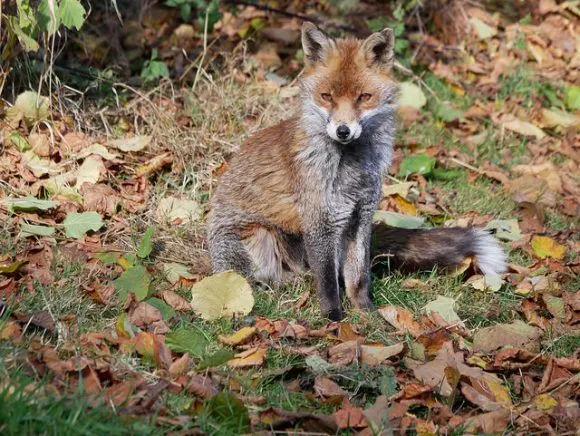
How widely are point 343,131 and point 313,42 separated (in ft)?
2.57

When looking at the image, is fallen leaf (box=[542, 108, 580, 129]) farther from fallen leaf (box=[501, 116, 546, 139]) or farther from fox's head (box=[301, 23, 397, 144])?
fox's head (box=[301, 23, 397, 144])

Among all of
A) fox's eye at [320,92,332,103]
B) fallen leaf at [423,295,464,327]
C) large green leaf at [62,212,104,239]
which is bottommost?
fallen leaf at [423,295,464,327]

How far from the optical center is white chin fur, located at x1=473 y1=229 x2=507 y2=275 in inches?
239

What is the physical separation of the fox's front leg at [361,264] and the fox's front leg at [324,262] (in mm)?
208

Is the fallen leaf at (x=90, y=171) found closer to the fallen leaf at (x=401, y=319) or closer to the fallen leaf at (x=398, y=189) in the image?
the fallen leaf at (x=398, y=189)

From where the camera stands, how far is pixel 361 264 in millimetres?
5809

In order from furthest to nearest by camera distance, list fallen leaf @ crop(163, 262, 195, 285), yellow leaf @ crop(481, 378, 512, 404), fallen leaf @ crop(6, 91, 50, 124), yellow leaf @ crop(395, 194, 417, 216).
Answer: yellow leaf @ crop(395, 194, 417, 216) → fallen leaf @ crop(6, 91, 50, 124) → fallen leaf @ crop(163, 262, 195, 285) → yellow leaf @ crop(481, 378, 512, 404)

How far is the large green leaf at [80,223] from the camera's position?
5953mm

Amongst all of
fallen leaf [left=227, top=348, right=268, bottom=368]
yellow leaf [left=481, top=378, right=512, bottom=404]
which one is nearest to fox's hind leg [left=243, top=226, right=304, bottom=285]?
fallen leaf [left=227, top=348, right=268, bottom=368]

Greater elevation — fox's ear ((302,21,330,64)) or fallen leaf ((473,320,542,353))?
fox's ear ((302,21,330,64))

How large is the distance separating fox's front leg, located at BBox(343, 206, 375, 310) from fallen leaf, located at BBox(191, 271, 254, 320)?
0.93 metres

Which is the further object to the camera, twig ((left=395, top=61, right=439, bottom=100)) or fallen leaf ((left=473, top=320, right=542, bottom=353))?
twig ((left=395, top=61, right=439, bottom=100))

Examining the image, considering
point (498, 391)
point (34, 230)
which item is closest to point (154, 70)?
point (34, 230)

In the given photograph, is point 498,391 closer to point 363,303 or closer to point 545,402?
point 545,402
